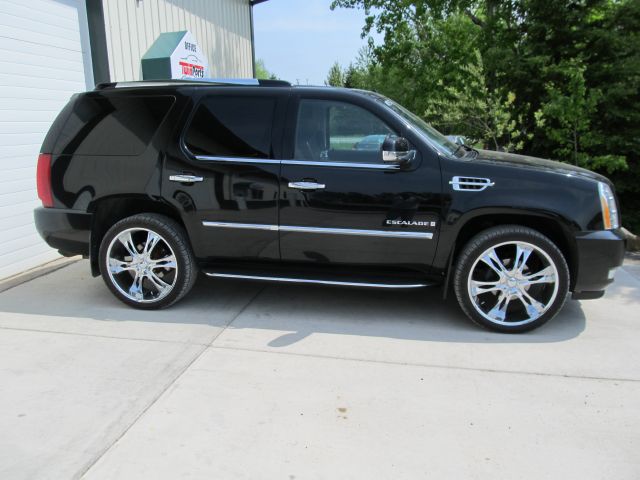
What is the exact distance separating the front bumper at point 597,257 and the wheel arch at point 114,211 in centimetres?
319

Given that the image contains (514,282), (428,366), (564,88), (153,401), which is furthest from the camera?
(564,88)

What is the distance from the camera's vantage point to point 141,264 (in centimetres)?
459

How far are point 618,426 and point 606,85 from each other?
6.29 metres

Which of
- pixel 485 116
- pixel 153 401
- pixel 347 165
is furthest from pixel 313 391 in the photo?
pixel 485 116

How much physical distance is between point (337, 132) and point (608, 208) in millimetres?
2113

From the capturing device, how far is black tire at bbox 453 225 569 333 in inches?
157

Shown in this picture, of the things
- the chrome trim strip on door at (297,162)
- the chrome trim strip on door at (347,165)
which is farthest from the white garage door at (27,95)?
the chrome trim strip on door at (347,165)

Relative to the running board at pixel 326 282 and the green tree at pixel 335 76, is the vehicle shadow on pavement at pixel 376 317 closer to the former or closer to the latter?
the running board at pixel 326 282

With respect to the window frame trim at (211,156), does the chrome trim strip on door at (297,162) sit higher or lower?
lower

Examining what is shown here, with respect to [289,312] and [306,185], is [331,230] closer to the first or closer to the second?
[306,185]

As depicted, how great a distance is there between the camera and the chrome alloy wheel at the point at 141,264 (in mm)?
4570

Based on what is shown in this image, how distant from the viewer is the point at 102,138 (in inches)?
181

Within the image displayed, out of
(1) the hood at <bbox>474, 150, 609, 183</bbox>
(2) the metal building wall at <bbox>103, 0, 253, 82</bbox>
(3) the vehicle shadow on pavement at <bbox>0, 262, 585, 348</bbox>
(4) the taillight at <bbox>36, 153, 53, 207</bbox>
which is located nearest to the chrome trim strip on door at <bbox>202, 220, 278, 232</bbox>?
(3) the vehicle shadow on pavement at <bbox>0, 262, 585, 348</bbox>

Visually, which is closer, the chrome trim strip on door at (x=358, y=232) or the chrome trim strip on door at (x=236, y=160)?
the chrome trim strip on door at (x=358, y=232)
